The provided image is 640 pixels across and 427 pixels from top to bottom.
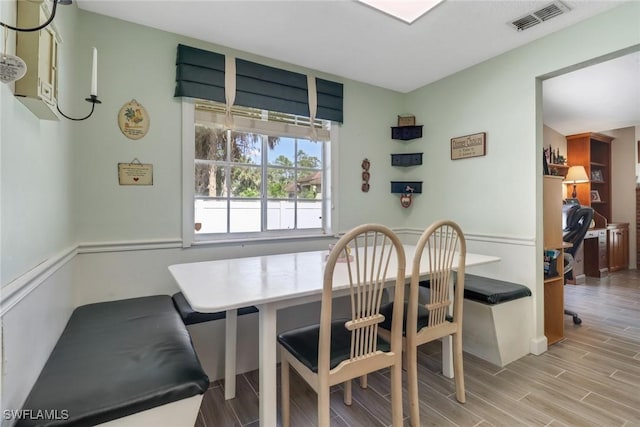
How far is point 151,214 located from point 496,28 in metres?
2.76

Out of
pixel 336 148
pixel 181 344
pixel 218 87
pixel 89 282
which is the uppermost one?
pixel 218 87

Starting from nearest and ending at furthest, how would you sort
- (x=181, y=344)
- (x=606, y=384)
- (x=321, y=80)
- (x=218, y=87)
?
(x=181, y=344)
(x=606, y=384)
(x=218, y=87)
(x=321, y=80)

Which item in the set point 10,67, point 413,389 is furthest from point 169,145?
point 413,389

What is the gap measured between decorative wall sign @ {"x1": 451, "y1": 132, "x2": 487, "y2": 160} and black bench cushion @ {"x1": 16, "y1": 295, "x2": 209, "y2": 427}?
264 centimetres

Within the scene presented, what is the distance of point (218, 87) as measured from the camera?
2.30 meters

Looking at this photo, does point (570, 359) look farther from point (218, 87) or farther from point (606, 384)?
point (218, 87)

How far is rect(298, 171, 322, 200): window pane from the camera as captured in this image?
9.36 feet

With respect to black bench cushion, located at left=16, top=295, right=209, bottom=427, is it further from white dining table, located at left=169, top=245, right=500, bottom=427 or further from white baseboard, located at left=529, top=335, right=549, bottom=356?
white baseboard, located at left=529, top=335, right=549, bottom=356

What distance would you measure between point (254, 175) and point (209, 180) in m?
0.38

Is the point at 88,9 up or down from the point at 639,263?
up

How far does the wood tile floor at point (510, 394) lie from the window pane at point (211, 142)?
164 centimetres

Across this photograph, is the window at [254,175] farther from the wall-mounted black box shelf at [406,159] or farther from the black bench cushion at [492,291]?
the black bench cushion at [492,291]

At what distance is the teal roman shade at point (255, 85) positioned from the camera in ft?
7.21

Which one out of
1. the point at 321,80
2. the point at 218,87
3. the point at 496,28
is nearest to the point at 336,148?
the point at 321,80
